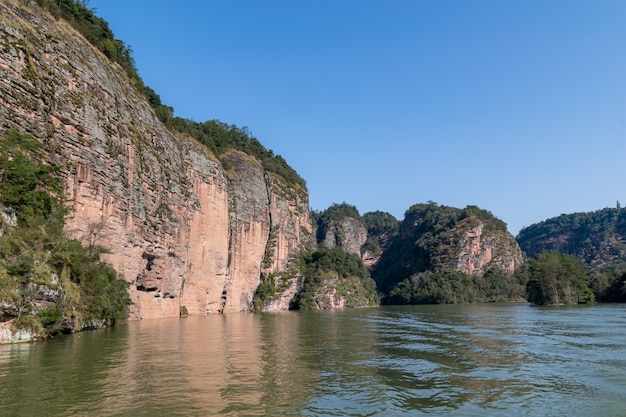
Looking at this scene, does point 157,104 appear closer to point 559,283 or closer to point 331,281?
point 331,281

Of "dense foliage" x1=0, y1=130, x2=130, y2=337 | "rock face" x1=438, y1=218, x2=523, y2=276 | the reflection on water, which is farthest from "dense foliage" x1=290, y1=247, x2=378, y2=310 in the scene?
the reflection on water

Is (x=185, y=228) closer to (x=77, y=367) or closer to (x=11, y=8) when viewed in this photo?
(x=11, y=8)

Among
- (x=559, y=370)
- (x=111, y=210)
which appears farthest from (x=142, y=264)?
(x=559, y=370)

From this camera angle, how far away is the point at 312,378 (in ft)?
50.9

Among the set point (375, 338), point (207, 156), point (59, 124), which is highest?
point (207, 156)

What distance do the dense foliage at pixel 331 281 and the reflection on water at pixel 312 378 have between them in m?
74.1

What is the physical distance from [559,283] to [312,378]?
78775 mm

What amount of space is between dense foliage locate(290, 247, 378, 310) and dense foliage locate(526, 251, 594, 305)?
40.4 meters

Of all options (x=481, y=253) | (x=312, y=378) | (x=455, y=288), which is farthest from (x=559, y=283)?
(x=481, y=253)

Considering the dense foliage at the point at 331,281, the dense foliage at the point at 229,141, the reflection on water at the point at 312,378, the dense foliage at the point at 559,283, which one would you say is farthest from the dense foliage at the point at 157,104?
the dense foliage at the point at 559,283

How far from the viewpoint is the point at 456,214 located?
18262 cm

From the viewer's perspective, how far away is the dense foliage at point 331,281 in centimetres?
9912

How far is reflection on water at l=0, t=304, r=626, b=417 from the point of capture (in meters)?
11.6

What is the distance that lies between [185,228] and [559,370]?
49.2 metres
